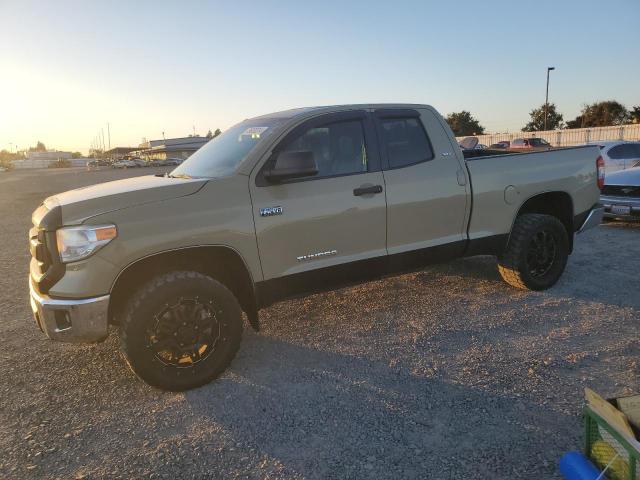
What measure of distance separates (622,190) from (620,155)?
534 cm

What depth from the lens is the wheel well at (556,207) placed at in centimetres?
485

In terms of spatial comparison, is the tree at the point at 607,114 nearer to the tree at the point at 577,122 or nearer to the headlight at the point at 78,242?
the tree at the point at 577,122

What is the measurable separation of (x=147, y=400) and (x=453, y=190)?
9.85 ft

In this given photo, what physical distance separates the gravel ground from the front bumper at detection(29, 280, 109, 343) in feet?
1.70

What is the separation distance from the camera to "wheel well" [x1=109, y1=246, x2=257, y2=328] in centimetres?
313

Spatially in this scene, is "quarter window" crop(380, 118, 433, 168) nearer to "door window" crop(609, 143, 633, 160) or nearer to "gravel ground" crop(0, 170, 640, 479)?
"gravel ground" crop(0, 170, 640, 479)

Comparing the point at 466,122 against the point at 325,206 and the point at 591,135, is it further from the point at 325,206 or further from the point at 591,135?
the point at 325,206

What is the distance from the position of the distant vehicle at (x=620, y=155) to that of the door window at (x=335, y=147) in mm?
11049

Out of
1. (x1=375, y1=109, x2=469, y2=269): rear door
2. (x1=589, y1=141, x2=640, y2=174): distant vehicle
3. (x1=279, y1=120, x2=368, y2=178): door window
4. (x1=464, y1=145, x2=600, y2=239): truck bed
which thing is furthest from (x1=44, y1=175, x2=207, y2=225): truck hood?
(x1=589, y1=141, x2=640, y2=174): distant vehicle

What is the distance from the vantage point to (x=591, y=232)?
8172 mm

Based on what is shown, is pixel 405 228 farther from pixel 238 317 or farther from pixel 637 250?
pixel 637 250

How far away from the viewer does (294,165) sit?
3293mm

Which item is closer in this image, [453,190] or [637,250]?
[453,190]

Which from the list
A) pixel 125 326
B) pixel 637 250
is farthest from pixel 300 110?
pixel 637 250
